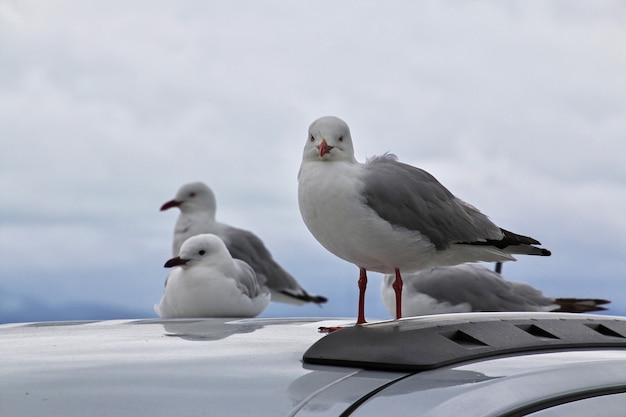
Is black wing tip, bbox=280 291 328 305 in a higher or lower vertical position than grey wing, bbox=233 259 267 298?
higher

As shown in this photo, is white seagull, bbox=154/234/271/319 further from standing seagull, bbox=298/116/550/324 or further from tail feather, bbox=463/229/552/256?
tail feather, bbox=463/229/552/256

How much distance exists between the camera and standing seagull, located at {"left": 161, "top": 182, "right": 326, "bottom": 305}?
425 inches

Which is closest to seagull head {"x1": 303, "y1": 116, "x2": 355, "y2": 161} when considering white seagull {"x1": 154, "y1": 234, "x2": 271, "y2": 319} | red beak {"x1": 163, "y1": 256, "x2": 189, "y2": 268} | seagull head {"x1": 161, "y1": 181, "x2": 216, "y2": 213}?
white seagull {"x1": 154, "y1": 234, "x2": 271, "y2": 319}

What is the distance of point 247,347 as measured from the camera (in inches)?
79.3

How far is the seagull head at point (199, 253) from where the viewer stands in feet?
22.5

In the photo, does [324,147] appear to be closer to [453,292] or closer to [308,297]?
[453,292]

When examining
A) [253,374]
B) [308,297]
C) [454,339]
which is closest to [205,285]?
[454,339]

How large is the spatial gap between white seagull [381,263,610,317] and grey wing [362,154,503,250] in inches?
158

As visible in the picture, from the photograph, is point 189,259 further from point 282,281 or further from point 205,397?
point 205,397

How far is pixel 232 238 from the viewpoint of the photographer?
10.9 metres

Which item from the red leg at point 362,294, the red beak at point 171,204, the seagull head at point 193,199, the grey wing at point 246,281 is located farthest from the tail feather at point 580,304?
the red leg at point 362,294

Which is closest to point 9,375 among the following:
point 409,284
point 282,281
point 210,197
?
point 409,284

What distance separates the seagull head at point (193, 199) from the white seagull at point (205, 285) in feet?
15.9

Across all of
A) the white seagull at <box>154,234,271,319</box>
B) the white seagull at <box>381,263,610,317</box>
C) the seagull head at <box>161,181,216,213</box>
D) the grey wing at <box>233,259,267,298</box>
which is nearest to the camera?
the white seagull at <box>154,234,271,319</box>
